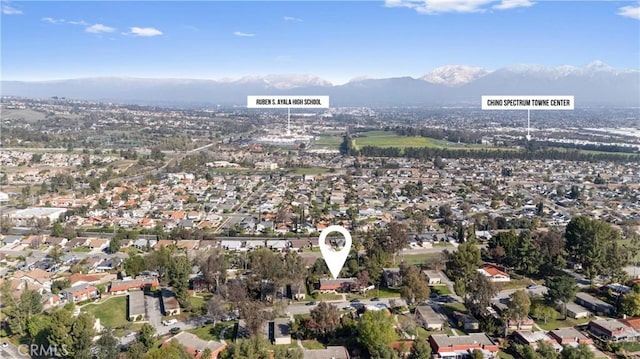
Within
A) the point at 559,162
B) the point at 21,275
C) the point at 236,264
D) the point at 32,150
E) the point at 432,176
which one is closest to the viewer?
the point at 21,275

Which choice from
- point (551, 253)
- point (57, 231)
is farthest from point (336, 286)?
point (57, 231)

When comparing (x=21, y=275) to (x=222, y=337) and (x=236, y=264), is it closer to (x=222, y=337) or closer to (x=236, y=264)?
(x=236, y=264)

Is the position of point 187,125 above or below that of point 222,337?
above

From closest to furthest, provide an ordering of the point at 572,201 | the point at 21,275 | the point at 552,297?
1. the point at 552,297
2. the point at 21,275
3. the point at 572,201

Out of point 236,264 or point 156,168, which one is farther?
point 156,168

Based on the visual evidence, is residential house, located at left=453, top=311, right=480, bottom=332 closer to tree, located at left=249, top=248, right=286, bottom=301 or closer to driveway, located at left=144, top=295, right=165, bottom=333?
tree, located at left=249, top=248, right=286, bottom=301

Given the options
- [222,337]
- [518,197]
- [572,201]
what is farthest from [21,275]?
[572,201]

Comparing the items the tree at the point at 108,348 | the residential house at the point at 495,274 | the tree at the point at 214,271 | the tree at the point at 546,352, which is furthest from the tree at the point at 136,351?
the residential house at the point at 495,274

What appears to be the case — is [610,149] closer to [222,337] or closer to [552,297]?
[552,297]
